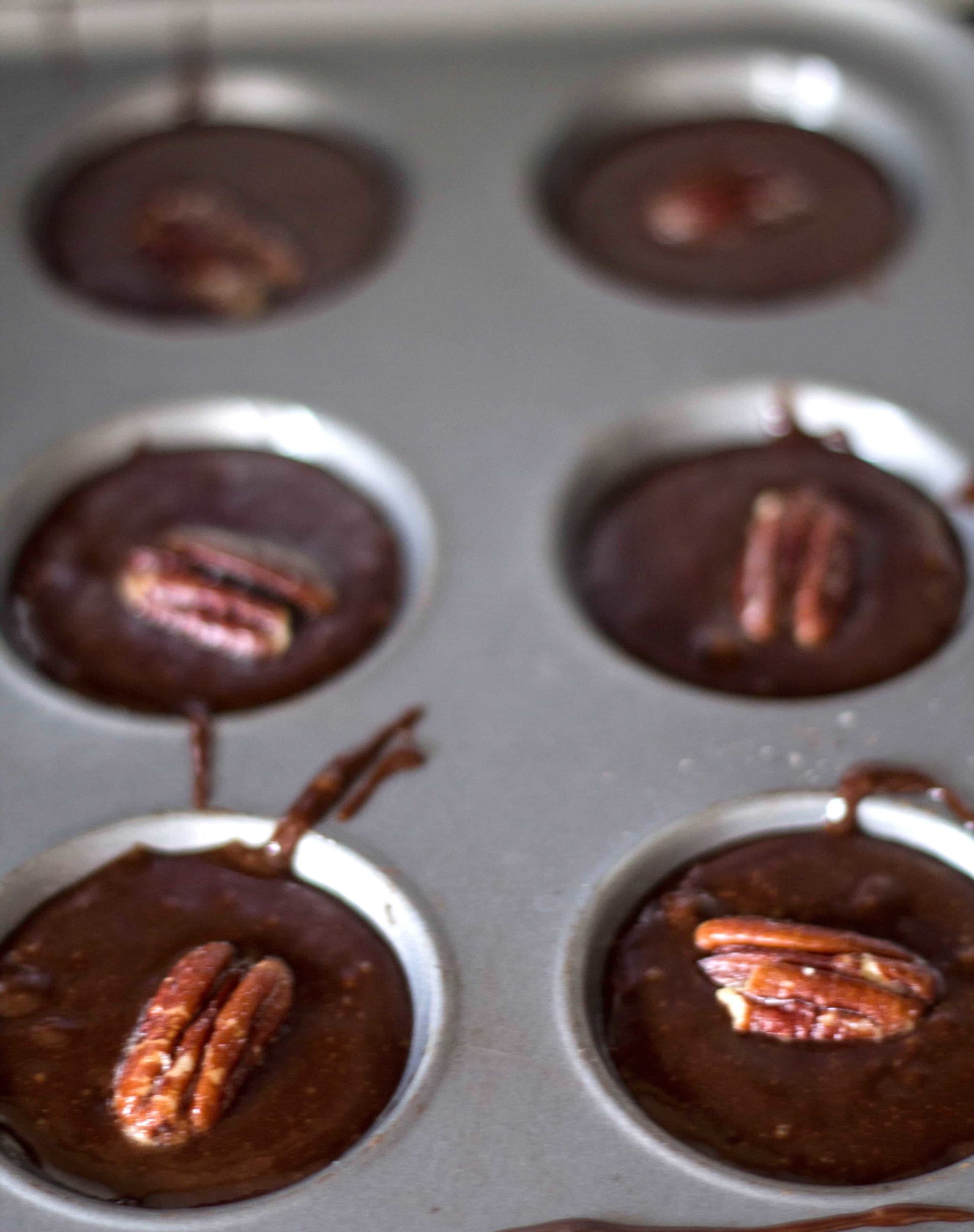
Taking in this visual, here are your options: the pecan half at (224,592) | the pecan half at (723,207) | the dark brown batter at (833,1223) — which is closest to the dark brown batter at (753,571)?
the pecan half at (224,592)

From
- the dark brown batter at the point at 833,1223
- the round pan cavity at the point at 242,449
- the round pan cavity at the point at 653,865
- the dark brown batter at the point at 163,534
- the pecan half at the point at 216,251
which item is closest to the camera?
the dark brown batter at the point at 833,1223

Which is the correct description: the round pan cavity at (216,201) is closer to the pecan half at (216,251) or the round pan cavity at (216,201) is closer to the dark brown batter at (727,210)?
the pecan half at (216,251)

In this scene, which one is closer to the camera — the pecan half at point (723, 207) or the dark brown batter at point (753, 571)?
the dark brown batter at point (753, 571)

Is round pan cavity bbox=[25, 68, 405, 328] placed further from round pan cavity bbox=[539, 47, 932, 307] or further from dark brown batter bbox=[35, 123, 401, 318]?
round pan cavity bbox=[539, 47, 932, 307]

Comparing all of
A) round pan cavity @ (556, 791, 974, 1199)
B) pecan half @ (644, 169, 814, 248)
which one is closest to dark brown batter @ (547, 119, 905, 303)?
pecan half @ (644, 169, 814, 248)

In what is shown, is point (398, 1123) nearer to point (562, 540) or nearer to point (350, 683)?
point (350, 683)

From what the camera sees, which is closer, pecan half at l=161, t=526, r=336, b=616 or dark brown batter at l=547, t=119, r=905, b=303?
pecan half at l=161, t=526, r=336, b=616
